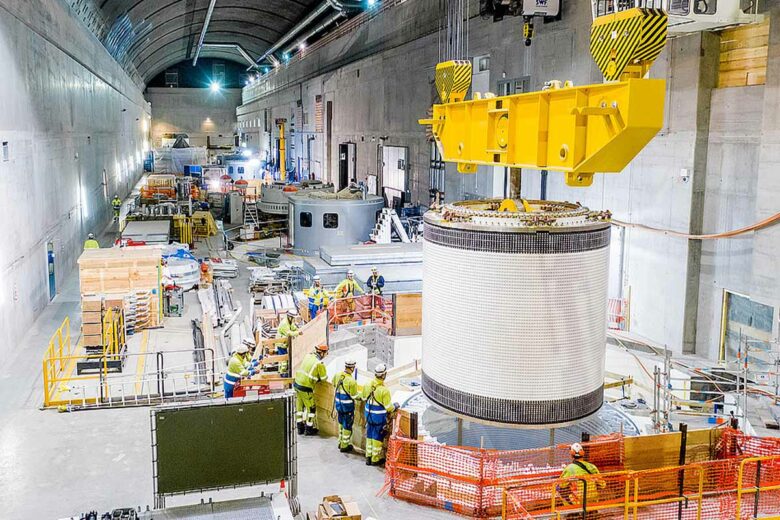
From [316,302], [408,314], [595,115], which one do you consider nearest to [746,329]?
[408,314]

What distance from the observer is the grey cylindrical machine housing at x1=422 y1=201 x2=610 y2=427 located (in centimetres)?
820

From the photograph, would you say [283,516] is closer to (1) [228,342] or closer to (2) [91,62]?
(1) [228,342]

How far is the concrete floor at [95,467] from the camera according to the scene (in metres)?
8.90

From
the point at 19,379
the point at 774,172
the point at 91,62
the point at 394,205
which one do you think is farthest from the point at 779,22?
the point at 91,62

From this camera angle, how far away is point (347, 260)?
70.2 feet

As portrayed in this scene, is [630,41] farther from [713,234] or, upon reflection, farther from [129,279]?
[129,279]

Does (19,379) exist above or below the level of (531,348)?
below

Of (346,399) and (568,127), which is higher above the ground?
(568,127)

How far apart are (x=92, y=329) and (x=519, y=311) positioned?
387 inches

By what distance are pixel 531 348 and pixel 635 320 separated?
858 cm

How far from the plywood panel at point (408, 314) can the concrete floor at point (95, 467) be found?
4983 mm

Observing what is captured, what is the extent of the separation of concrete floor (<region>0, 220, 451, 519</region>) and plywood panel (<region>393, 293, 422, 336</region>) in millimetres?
4983

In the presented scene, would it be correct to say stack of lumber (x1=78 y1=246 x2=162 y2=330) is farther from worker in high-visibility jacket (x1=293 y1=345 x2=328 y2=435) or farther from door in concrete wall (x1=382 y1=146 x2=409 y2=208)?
door in concrete wall (x1=382 y1=146 x2=409 y2=208)

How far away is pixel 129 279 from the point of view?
54.8 feet
